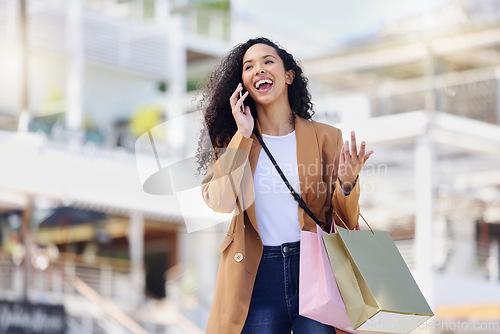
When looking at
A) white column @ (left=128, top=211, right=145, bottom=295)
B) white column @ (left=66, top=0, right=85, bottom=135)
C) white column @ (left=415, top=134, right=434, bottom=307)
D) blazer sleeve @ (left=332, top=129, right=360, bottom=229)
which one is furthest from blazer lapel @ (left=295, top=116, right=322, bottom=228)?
white column @ (left=128, top=211, right=145, bottom=295)

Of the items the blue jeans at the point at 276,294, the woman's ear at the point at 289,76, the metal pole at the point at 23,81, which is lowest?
the blue jeans at the point at 276,294

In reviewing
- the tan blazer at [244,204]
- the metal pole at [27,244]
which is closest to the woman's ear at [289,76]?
the tan blazer at [244,204]

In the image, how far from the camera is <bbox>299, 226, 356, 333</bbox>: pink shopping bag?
2402 millimetres

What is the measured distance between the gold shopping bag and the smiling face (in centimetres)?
57

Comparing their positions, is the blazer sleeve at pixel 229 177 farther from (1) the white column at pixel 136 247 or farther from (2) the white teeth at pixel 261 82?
(1) the white column at pixel 136 247

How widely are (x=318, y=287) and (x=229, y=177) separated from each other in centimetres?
47

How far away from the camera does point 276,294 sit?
2568 mm

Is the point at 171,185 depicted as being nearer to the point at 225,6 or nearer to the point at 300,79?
the point at 300,79

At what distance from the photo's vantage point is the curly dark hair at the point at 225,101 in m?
2.74

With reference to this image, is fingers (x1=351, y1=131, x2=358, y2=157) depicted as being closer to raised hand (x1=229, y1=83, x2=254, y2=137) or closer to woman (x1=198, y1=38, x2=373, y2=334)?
woman (x1=198, y1=38, x2=373, y2=334)

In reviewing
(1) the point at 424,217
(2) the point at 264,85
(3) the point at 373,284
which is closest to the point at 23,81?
(1) the point at 424,217

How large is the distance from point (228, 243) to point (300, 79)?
2.44 feet

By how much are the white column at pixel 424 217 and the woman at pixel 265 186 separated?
669 cm

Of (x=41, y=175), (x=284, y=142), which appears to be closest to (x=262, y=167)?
(x=284, y=142)
